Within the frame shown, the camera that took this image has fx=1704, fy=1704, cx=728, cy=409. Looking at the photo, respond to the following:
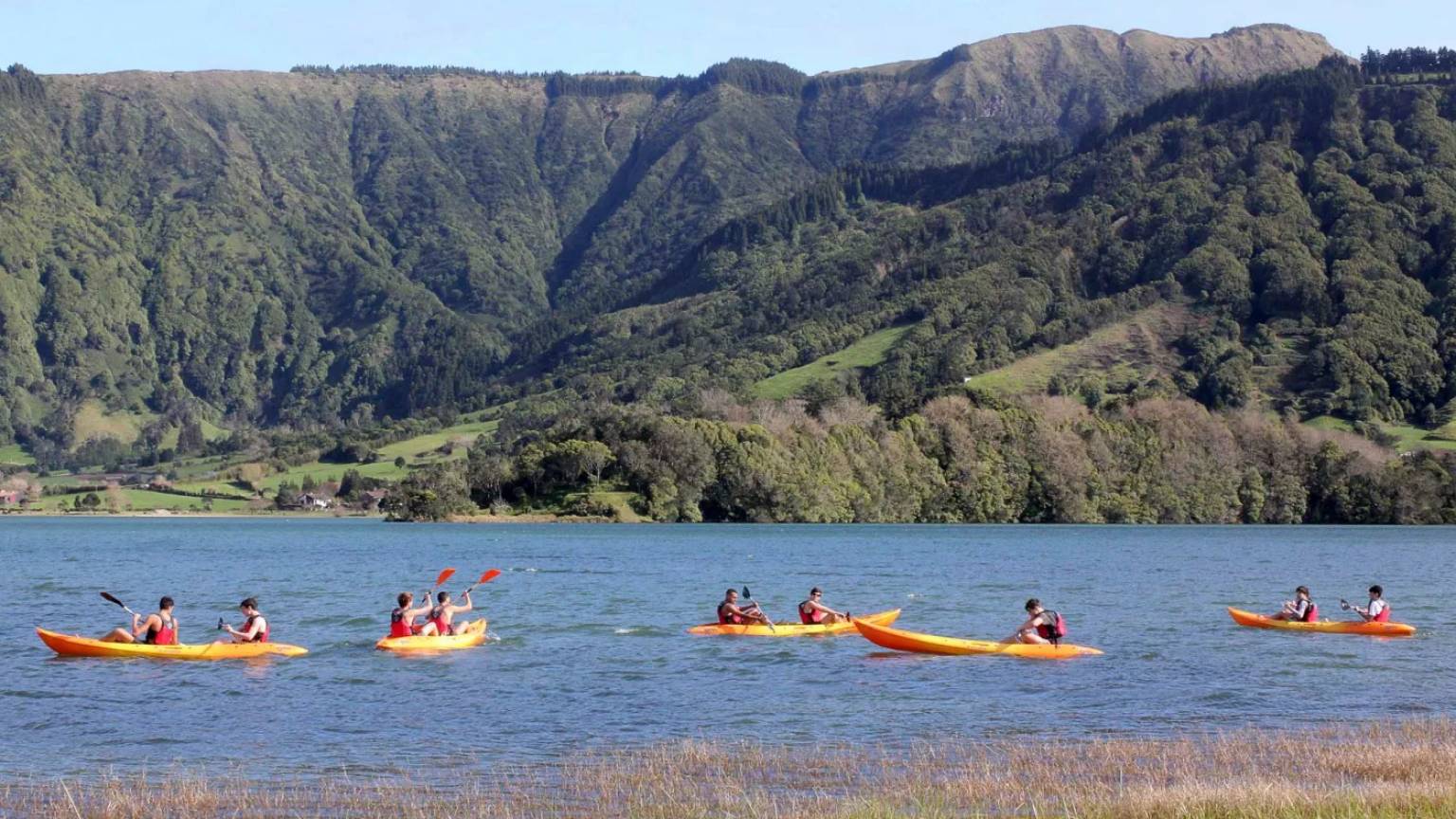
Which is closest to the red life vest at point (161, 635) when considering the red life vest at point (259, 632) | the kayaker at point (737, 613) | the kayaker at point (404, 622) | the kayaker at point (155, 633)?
the kayaker at point (155, 633)

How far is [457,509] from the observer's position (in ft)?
629

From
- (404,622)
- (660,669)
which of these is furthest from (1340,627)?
(404,622)

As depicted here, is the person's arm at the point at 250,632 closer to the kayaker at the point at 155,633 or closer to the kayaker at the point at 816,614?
the kayaker at the point at 155,633

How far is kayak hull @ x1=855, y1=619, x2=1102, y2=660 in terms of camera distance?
161 feet

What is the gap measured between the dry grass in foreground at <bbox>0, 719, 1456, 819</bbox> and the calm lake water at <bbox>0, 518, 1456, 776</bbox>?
2.48m

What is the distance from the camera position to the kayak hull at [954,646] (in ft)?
161

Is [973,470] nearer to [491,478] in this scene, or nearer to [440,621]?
[491,478]

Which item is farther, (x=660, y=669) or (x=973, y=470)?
(x=973, y=470)

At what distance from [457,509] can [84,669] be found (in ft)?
478

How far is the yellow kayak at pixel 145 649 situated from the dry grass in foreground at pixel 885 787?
1952 cm

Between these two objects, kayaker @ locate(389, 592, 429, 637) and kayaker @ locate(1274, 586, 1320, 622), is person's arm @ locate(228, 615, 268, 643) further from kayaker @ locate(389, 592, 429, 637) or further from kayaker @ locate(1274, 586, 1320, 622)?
kayaker @ locate(1274, 586, 1320, 622)

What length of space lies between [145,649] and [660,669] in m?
14.7

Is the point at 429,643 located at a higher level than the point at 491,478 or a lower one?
lower

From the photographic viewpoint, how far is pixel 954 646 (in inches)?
1961
